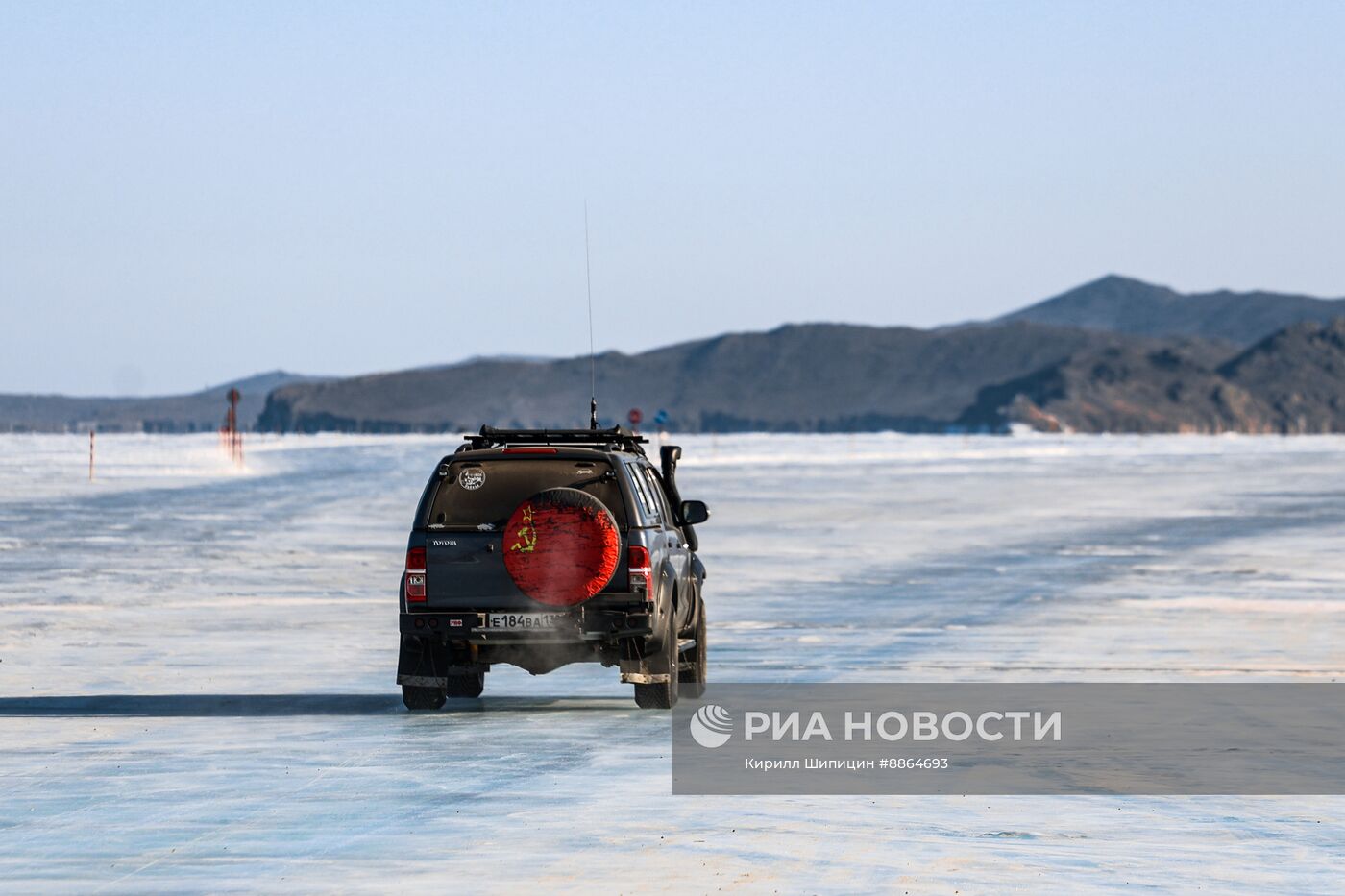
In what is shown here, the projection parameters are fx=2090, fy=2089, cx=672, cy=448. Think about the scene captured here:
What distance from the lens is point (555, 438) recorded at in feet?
47.6

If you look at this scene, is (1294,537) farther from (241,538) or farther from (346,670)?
(346,670)

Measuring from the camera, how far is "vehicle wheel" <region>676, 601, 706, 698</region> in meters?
15.6

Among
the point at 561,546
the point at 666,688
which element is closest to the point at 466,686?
the point at 666,688

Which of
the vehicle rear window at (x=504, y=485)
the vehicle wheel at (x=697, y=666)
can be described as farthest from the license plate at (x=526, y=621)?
the vehicle wheel at (x=697, y=666)

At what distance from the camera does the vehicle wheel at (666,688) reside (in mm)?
14242

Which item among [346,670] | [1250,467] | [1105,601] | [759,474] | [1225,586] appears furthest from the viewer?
[1250,467]

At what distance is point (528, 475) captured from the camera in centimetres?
1389

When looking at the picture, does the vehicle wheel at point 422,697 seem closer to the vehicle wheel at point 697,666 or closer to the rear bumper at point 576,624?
the rear bumper at point 576,624

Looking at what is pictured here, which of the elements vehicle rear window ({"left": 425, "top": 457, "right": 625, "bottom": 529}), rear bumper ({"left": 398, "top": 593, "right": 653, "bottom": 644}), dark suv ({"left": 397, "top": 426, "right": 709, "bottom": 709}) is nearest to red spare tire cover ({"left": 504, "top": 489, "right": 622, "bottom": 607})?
dark suv ({"left": 397, "top": 426, "right": 709, "bottom": 709})

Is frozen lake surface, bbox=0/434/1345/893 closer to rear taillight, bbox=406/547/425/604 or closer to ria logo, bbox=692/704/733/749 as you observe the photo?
ria logo, bbox=692/704/733/749

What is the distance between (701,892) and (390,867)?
1403mm

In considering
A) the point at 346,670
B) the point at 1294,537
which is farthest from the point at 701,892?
the point at 1294,537

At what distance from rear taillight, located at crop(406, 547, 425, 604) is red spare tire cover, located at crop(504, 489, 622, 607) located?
23.7 inches

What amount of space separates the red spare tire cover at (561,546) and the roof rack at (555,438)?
2.40ft
